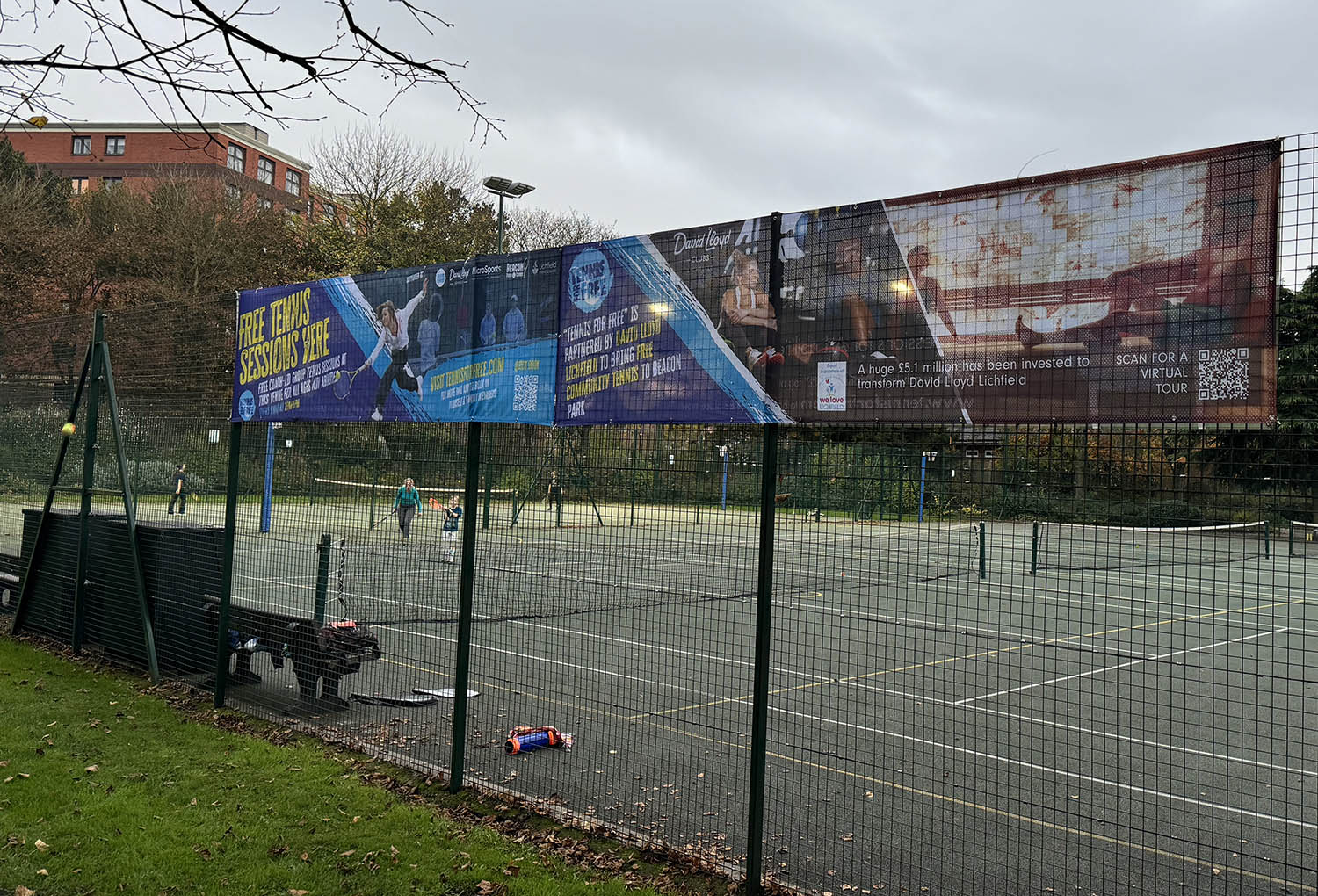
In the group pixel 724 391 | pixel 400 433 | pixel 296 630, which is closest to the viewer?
pixel 724 391

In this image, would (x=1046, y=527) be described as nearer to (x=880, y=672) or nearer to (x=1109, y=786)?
(x=1109, y=786)

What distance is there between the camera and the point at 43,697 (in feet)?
26.5

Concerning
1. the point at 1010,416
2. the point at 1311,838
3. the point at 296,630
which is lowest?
the point at 1311,838

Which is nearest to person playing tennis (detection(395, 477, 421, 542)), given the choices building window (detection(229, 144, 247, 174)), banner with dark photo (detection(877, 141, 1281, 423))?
banner with dark photo (detection(877, 141, 1281, 423))

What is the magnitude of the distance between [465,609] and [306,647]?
218cm

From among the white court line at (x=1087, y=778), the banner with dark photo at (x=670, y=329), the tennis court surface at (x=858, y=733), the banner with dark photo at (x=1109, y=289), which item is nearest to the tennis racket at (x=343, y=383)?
the tennis court surface at (x=858, y=733)

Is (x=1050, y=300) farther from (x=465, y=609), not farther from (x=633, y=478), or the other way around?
(x=465, y=609)

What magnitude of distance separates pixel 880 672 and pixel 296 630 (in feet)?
21.5

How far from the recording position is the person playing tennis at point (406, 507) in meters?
7.97

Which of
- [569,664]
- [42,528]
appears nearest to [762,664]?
[569,664]

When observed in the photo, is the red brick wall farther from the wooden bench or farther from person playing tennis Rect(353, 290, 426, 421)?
person playing tennis Rect(353, 290, 426, 421)

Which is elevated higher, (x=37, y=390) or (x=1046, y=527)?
(x=37, y=390)

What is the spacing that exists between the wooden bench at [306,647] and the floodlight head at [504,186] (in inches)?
658

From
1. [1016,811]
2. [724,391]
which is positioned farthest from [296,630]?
[1016,811]
